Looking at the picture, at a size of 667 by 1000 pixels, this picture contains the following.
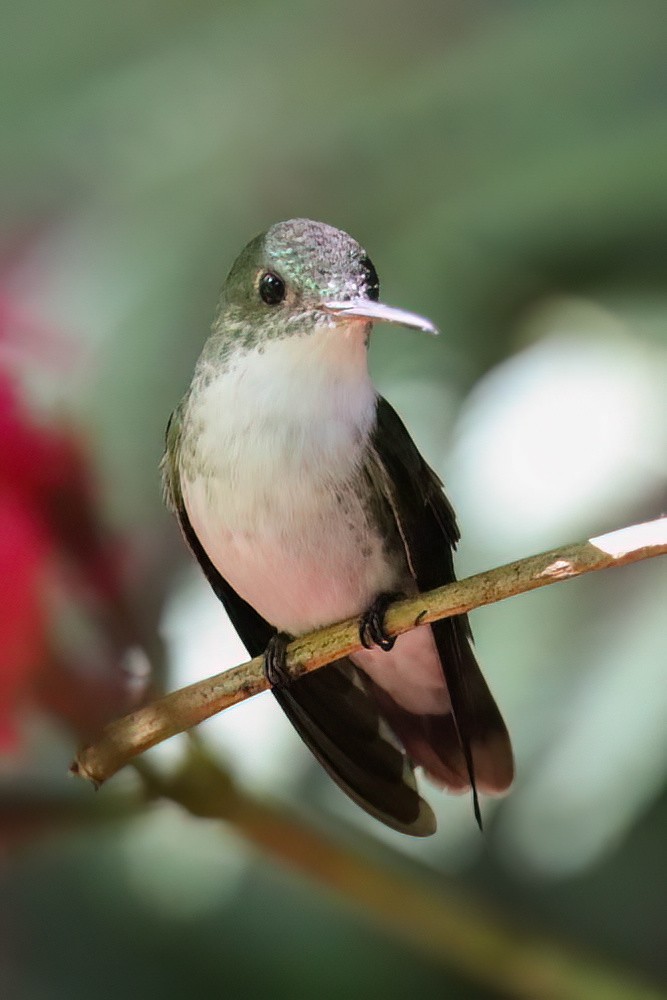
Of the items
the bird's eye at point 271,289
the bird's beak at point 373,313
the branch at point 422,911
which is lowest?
the branch at point 422,911

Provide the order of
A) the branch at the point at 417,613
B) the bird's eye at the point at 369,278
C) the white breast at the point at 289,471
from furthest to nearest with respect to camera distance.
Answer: the white breast at the point at 289,471 < the bird's eye at the point at 369,278 < the branch at the point at 417,613

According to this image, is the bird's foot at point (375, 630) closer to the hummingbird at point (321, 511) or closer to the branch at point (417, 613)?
the hummingbird at point (321, 511)

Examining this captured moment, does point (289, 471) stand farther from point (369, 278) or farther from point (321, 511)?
point (369, 278)

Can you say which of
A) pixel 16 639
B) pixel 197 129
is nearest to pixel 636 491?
pixel 197 129

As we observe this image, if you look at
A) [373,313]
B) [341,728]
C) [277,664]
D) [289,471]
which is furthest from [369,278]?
[341,728]

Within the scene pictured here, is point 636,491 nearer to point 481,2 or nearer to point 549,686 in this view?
point 549,686

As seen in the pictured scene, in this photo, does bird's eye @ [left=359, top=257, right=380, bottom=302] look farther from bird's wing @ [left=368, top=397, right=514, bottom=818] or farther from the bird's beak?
bird's wing @ [left=368, top=397, right=514, bottom=818]

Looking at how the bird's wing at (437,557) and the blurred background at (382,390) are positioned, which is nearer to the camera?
the blurred background at (382,390)

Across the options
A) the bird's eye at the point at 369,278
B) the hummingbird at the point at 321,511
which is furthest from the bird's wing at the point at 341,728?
the bird's eye at the point at 369,278
